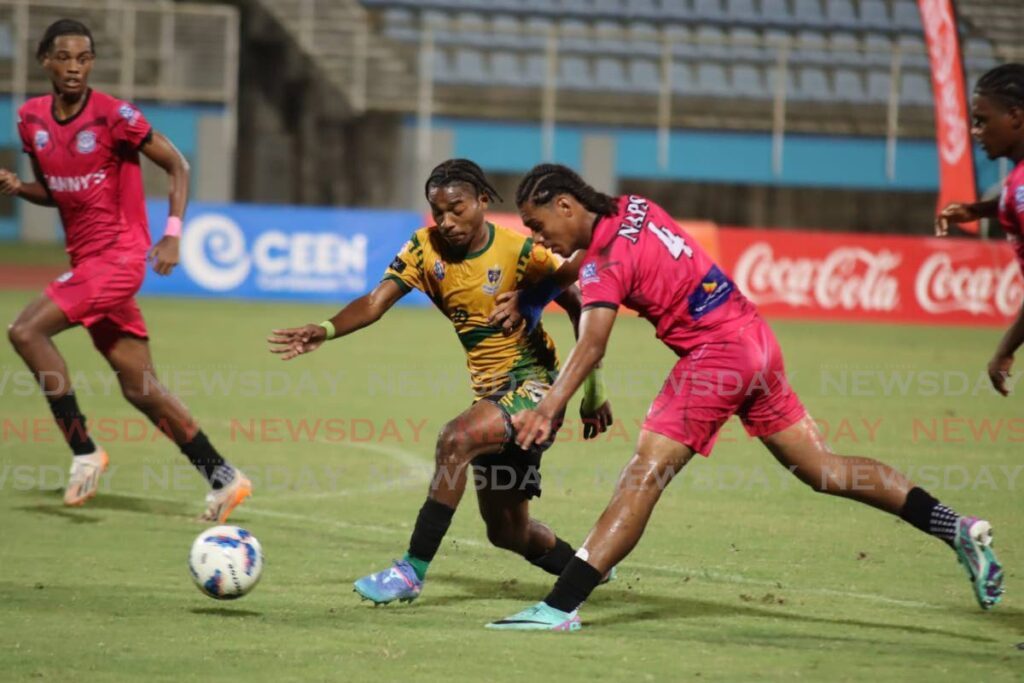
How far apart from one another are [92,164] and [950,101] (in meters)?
13.8

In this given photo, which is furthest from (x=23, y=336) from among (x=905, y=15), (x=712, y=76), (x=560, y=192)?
(x=905, y=15)

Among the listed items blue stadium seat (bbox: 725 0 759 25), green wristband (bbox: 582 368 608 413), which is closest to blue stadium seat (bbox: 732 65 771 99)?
blue stadium seat (bbox: 725 0 759 25)

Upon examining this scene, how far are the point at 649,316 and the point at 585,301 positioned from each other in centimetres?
43

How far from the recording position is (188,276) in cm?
2323

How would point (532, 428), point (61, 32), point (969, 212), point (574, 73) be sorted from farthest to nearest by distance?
point (574, 73) < point (61, 32) < point (969, 212) < point (532, 428)

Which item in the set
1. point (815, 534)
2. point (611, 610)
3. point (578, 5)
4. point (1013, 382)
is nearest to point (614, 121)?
point (578, 5)

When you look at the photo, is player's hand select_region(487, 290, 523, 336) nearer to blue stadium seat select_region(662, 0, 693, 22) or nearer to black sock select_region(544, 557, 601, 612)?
black sock select_region(544, 557, 601, 612)

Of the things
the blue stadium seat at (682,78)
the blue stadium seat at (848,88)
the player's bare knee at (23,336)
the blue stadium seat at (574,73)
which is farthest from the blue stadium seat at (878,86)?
the player's bare knee at (23,336)

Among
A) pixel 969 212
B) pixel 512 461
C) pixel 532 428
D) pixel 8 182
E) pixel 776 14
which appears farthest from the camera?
pixel 776 14

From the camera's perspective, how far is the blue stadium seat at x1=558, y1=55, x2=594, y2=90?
29.6m

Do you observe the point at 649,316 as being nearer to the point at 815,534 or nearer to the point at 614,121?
the point at 815,534

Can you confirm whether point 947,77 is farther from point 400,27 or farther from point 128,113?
point 128,113

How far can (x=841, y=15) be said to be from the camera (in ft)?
100

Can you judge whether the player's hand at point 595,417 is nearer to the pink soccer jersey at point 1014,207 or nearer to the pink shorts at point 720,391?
the pink shorts at point 720,391
